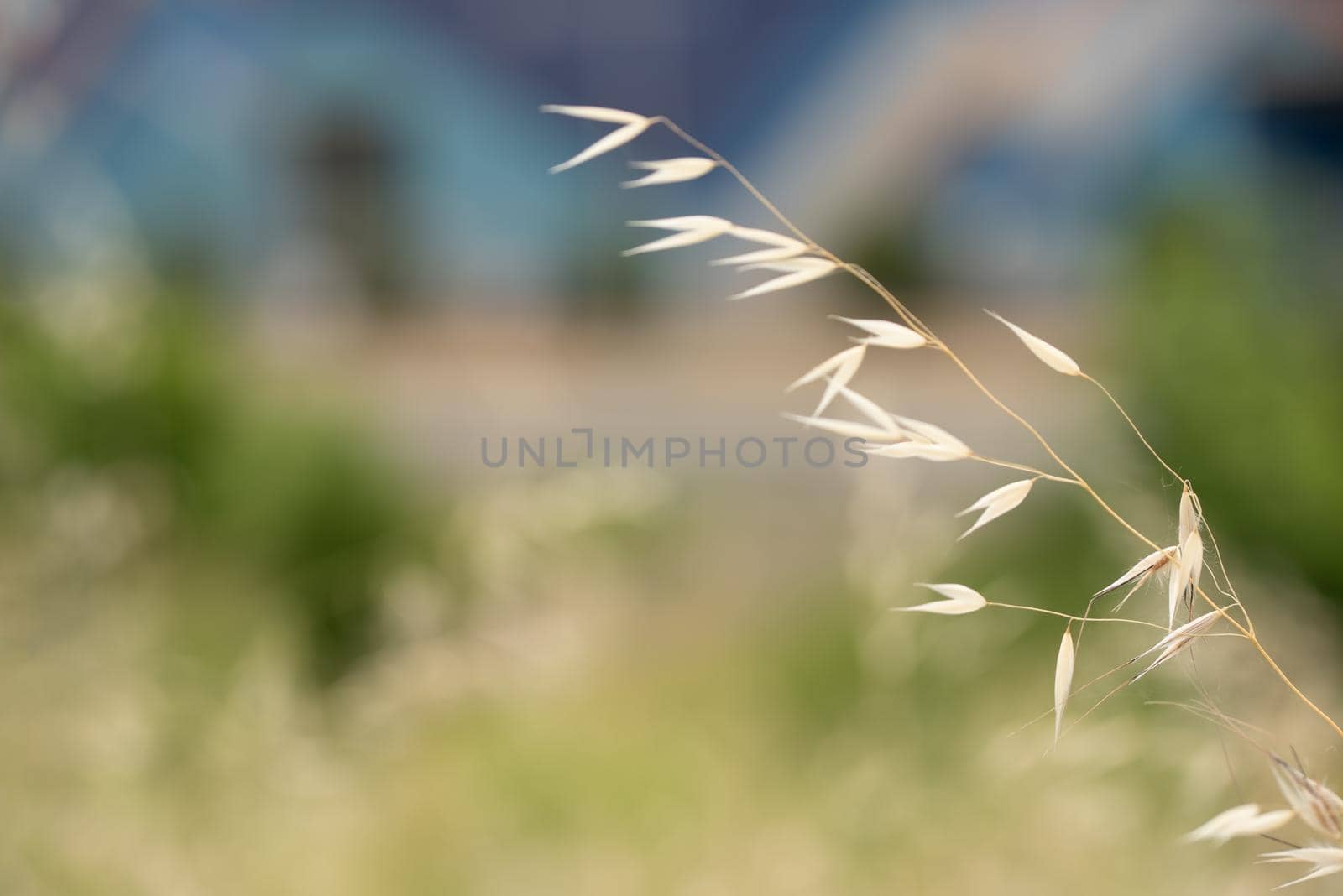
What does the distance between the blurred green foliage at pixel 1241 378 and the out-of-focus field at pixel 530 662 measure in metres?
0.04

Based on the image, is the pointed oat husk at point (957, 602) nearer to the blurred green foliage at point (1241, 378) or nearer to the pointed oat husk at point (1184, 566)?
the pointed oat husk at point (1184, 566)

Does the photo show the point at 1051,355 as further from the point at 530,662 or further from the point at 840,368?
the point at 530,662

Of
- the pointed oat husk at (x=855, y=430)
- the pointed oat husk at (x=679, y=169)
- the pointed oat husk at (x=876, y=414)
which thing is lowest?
the pointed oat husk at (x=855, y=430)

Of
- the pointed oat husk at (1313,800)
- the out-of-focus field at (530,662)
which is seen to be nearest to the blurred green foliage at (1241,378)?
the out-of-focus field at (530,662)

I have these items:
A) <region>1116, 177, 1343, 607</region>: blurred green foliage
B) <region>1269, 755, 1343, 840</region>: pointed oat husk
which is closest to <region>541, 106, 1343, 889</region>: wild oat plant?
<region>1269, 755, 1343, 840</region>: pointed oat husk

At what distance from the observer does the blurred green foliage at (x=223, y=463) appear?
2.73ft

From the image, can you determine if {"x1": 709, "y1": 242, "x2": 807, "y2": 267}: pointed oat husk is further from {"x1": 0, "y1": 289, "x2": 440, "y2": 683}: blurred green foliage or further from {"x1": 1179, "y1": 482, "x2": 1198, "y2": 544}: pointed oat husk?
{"x1": 0, "y1": 289, "x2": 440, "y2": 683}: blurred green foliage

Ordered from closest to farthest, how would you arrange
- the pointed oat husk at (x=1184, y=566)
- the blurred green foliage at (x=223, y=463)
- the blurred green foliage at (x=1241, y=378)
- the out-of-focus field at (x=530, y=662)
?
the pointed oat husk at (x=1184, y=566) → the out-of-focus field at (x=530, y=662) → the blurred green foliage at (x=1241, y=378) → the blurred green foliage at (x=223, y=463)

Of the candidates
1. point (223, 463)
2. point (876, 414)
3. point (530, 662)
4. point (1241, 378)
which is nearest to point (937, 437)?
point (876, 414)

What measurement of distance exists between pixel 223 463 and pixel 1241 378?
2.91ft

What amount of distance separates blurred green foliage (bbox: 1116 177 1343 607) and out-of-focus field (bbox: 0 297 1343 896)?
1.7 inches

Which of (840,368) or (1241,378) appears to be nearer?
(840,368)

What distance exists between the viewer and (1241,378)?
0.74 meters

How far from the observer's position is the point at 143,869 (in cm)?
49
